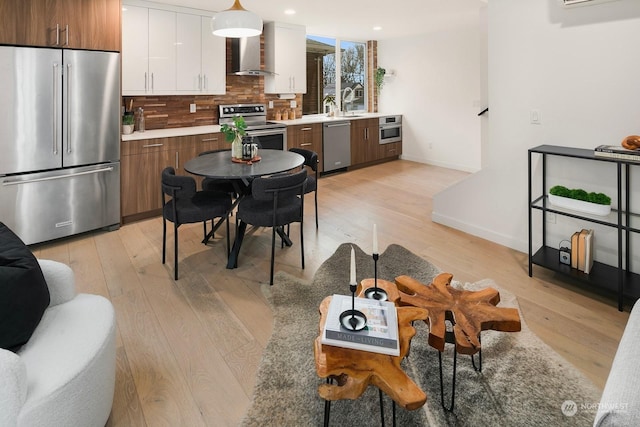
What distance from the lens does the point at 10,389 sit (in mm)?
1115

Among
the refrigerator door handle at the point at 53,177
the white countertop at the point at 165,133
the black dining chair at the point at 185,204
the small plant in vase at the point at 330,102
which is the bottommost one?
the black dining chair at the point at 185,204

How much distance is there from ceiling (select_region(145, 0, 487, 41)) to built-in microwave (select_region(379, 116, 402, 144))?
1.53 m

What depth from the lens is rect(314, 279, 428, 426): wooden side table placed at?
1.20 m

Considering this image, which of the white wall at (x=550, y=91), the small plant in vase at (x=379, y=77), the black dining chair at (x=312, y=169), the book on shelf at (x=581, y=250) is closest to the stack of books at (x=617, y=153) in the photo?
the white wall at (x=550, y=91)

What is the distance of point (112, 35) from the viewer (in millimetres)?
3682

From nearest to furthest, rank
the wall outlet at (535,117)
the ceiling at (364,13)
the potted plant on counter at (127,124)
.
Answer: the wall outlet at (535,117) → the potted plant on counter at (127,124) → the ceiling at (364,13)

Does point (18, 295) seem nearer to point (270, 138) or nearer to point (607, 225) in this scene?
point (607, 225)

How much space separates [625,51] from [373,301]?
8.10ft

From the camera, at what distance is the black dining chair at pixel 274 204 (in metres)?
2.73

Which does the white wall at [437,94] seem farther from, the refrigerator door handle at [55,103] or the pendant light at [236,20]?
the refrigerator door handle at [55,103]

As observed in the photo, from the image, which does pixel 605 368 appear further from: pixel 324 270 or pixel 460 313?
pixel 324 270

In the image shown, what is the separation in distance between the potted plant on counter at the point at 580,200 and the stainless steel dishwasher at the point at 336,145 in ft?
12.8

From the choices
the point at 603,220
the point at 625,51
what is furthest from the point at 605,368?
the point at 625,51

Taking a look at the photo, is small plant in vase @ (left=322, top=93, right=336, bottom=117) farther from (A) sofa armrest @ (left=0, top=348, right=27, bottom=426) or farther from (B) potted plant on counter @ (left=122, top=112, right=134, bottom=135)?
(A) sofa armrest @ (left=0, top=348, right=27, bottom=426)
